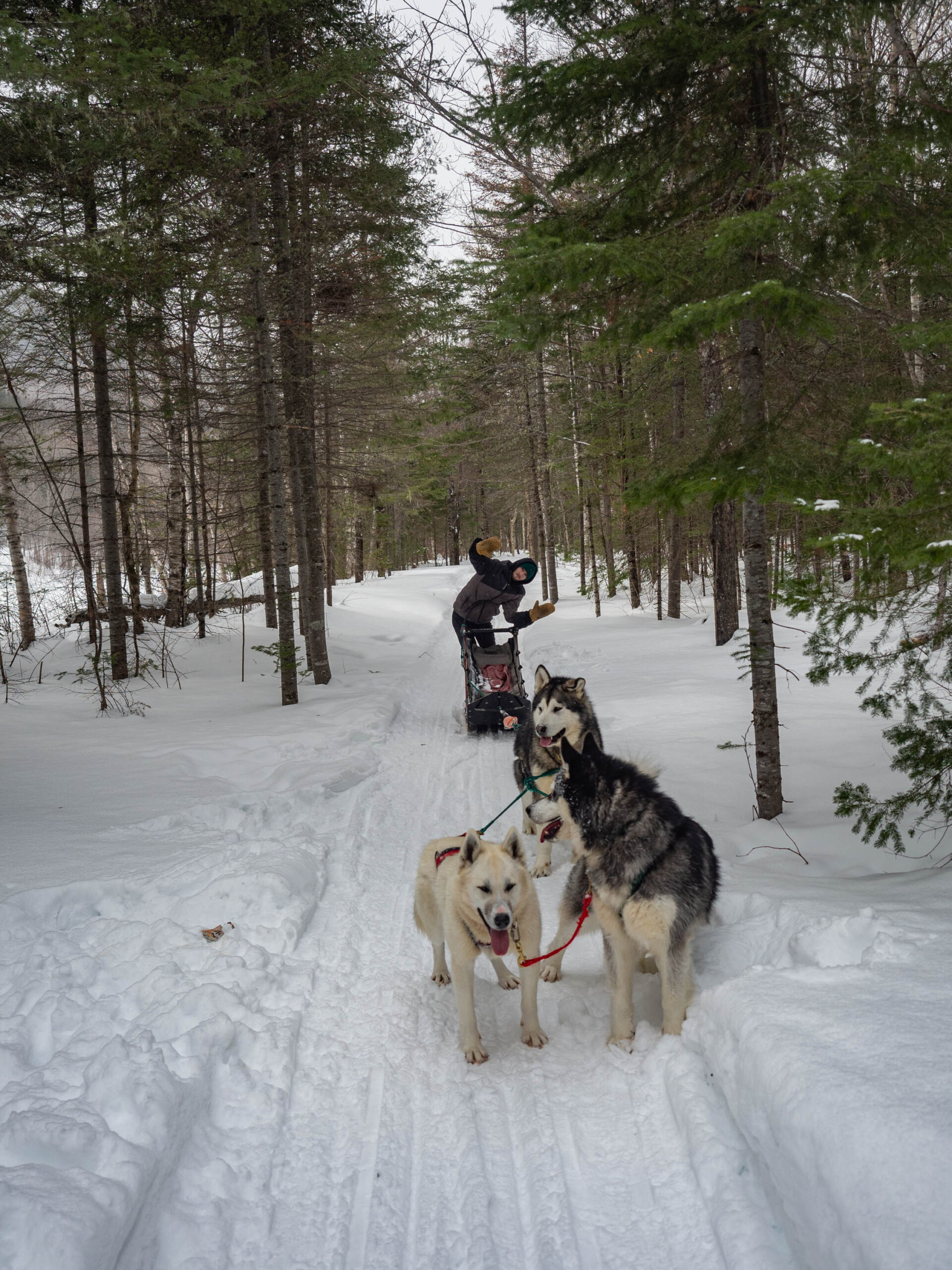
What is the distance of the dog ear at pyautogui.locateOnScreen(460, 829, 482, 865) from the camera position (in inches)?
137

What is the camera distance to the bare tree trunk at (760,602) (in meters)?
5.11

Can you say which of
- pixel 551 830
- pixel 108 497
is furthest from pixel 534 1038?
pixel 108 497

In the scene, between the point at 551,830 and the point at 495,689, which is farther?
the point at 495,689

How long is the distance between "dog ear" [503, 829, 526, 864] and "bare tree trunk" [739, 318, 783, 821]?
8.95 ft

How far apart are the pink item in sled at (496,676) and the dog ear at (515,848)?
5446 mm

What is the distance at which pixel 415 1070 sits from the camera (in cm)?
332

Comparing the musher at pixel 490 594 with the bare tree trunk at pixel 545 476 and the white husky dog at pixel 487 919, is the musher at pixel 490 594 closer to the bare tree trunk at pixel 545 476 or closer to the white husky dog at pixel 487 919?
the white husky dog at pixel 487 919

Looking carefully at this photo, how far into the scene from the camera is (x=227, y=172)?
8.89m

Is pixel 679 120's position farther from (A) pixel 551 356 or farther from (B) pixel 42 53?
(A) pixel 551 356

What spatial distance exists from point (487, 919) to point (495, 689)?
18.9 ft

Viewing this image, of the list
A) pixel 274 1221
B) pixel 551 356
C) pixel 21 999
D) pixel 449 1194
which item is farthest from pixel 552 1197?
pixel 551 356

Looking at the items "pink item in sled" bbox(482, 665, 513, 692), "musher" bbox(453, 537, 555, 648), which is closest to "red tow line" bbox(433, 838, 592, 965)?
"pink item in sled" bbox(482, 665, 513, 692)

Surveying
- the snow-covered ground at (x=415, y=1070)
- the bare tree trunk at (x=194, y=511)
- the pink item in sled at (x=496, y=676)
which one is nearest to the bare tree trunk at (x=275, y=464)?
the bare tree trunk at (x=194, y=511)

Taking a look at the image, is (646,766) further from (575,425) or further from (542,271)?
(575,425)
